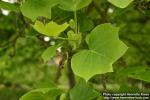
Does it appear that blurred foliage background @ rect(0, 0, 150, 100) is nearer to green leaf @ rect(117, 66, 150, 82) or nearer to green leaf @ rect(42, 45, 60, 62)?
green leaf @ rect(117, 66, 150, 82)

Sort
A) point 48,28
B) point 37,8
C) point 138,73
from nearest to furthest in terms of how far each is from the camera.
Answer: point 48,28 → point 37,8 → point 138,73

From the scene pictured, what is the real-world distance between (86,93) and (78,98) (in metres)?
0.05

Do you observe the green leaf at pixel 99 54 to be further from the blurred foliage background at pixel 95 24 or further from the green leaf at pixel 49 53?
the blurred foliage background at pixel 95 24

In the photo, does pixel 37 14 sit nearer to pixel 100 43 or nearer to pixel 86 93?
pixel 100 43

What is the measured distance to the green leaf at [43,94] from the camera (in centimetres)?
145

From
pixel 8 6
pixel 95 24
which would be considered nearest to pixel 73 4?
pixel 8 6

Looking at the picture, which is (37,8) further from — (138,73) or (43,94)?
(138,73)

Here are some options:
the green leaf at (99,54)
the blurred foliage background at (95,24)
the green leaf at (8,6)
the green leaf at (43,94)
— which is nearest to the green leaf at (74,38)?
the green leaf at (99,54)

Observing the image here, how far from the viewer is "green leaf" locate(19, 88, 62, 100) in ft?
4.77

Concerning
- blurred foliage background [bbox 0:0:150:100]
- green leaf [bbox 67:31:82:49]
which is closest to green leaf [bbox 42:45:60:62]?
green leaf [bbox 67:31:82:49]

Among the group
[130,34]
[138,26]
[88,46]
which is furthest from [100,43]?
[138,26]

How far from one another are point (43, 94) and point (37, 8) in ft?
1.02

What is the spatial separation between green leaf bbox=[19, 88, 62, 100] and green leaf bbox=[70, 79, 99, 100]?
6 cm

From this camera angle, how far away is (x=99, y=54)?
4.44ft
